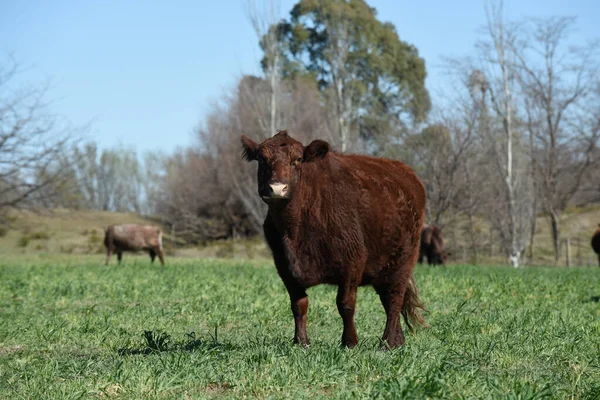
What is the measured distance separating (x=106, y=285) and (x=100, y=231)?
41.6m

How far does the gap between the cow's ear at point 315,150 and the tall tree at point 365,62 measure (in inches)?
1488

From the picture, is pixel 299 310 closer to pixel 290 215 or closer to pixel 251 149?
pixel 290 215

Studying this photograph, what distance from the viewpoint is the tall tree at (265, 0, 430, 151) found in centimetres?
4878

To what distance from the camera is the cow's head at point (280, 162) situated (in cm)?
651

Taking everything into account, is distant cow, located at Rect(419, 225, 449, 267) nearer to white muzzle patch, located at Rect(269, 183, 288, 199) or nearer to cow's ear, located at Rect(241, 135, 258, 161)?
cow's ear, located at Rect(241, 135, 258, 161)

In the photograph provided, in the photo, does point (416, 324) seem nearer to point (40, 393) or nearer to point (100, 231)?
point (40, 393)

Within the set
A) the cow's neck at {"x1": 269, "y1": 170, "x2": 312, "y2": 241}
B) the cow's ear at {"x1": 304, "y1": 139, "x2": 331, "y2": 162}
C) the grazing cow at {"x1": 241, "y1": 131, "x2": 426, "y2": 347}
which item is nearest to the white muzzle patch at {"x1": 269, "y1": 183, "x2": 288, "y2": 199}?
the grazing cow at {"x1": 241, "y1": 131, "x2": 426, "y2": 347}

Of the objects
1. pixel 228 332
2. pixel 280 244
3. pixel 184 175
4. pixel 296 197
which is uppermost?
pixel 184 175

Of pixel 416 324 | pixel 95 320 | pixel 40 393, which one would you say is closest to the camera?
pixel 40 393

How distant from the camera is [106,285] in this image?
14852 millimetres

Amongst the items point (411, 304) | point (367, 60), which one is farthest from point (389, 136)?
point (411, 304)

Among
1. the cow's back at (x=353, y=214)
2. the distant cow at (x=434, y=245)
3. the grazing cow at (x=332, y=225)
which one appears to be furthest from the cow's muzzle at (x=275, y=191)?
the distant cow at (x=434, y=245)

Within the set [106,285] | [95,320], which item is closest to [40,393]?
[95,320]

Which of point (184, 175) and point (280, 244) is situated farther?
point (184, 175)
